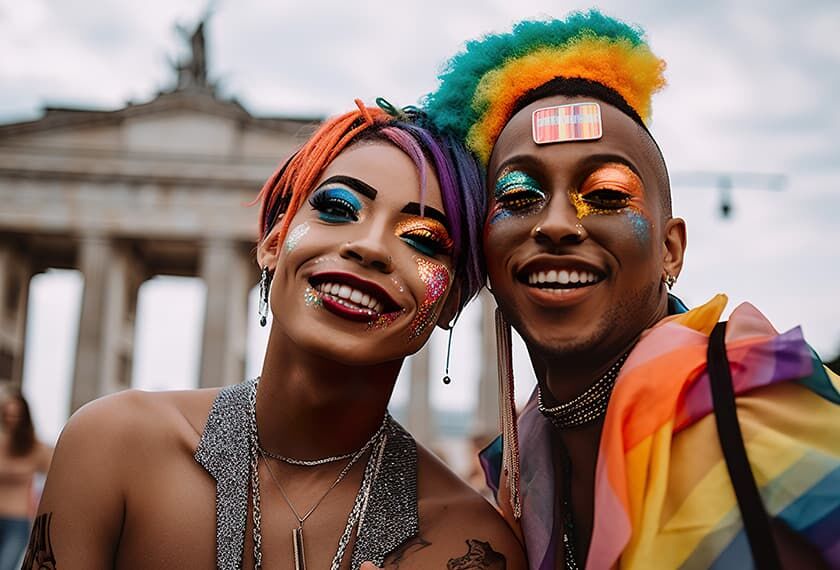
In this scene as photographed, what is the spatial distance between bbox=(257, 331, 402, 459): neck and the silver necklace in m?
0.04

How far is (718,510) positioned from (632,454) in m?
0.28

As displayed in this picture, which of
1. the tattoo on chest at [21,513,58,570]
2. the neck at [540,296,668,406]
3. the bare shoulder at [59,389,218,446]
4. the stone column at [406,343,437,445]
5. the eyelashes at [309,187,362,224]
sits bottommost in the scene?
the stone column at [406,343,437,445]

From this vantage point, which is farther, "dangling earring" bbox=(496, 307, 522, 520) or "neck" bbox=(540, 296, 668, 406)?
"dangling earring" bbox=(496, 307, 522, 520)

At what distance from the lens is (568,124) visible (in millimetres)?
3184

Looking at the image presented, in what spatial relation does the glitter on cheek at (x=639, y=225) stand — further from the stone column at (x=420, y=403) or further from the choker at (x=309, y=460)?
the stone column at (x=420, y=403)

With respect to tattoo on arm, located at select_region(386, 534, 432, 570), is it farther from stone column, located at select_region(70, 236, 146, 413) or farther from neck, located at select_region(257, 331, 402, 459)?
stone column, located at select_region(70, 236, 146, 413)

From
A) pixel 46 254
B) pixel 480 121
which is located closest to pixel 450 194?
pixel 480 121

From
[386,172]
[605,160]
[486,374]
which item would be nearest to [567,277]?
[605,160]

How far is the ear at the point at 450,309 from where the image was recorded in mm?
3547

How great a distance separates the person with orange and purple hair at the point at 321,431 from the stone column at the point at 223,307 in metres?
25.7

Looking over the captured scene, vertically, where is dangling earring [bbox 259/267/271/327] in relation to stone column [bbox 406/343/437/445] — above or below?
above

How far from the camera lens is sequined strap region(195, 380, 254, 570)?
3051 mm

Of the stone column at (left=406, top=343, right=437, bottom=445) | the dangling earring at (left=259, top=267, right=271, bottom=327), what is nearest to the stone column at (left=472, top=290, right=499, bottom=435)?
the stone column at (left=406, top=343, right=437, bottom=445)

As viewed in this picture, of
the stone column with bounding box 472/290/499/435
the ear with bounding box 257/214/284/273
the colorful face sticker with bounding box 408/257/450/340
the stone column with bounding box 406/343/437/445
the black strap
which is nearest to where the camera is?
the black strap
